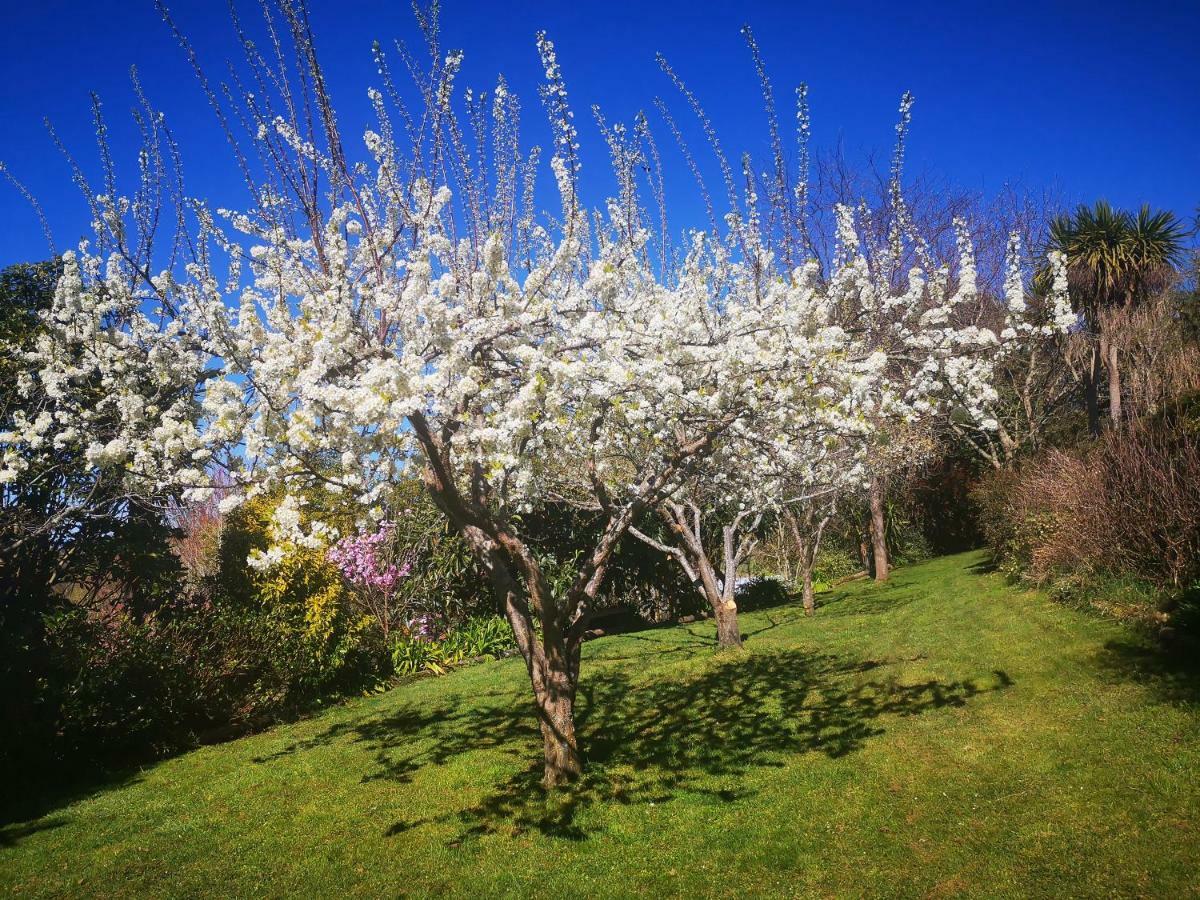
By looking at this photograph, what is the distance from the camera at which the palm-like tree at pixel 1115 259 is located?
47.9 feet

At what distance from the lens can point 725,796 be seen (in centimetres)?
523

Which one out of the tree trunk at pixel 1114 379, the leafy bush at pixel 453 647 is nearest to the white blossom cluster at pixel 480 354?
the leafy bush at pixel 453 647

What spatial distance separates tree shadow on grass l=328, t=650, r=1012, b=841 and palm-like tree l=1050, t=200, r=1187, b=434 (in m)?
10.3

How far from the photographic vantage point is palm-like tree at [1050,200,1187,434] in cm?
1461

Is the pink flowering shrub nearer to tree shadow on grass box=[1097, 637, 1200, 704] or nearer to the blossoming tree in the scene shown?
the blossoming tree

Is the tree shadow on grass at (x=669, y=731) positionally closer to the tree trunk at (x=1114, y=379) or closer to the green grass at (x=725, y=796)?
the green grass at (x=725, y=796)

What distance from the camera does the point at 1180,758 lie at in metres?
4.81

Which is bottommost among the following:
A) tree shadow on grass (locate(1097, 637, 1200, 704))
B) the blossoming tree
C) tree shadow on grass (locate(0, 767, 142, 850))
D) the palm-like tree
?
tree shadow on grass (locate(0, 767, 142, 850))

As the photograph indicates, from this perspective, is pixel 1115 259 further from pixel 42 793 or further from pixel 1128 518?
pixel 42 793

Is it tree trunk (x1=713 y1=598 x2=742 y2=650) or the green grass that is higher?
tree trunk (x1=713 y1=598 x2=742 y2=650)

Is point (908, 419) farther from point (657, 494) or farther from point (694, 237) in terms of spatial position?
point (694, 237)

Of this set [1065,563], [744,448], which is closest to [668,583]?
[1065,563]

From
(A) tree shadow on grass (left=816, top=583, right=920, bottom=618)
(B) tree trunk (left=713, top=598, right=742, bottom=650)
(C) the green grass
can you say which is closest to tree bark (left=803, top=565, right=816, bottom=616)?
(A) tree shadow on grass (left=816, top=583, right=920, bottom=618)

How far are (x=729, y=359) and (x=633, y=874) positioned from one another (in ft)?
10.8
